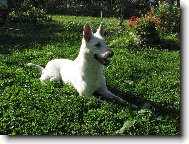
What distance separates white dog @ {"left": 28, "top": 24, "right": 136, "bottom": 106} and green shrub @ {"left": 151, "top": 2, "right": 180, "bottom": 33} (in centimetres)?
472

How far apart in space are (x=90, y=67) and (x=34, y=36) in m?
6.63

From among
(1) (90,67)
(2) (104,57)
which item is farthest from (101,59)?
(1) (90,67)

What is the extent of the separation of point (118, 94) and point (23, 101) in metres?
1.99

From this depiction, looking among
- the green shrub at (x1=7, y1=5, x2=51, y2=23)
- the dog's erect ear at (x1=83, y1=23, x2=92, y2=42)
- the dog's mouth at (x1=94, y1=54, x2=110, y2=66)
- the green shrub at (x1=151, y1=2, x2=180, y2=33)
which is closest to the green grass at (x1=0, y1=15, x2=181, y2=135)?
the green shrub at (x1=151, y1=2, x2=180, y2=33)

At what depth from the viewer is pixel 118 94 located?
927 cm

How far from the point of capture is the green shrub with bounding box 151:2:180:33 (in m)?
13.2

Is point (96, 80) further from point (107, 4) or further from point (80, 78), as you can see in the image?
point (107, 4)

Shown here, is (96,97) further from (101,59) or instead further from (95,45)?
(95,45)

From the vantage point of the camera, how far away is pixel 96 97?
8.86m

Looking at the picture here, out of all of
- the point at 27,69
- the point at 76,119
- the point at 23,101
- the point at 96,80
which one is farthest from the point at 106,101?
the point at 27,69

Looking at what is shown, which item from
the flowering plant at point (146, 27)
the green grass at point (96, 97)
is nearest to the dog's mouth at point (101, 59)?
the green grass at point (96, 97)

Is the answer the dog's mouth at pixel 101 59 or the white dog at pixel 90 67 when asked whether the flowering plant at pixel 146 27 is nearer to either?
the white dog at pixel 90 67

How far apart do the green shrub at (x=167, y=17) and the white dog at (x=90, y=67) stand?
15.5 ft

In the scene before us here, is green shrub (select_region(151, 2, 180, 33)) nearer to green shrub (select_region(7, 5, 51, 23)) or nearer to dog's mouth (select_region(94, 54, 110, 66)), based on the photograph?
green shrub (select_region(7, 5, 51, 23))
